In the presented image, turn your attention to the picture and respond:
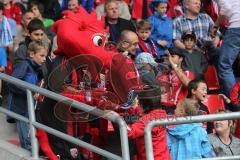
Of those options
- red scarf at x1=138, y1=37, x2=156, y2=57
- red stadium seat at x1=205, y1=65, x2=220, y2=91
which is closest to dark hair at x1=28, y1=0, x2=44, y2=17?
red scarf at x1=138, y1=37, x2=156, y2=57

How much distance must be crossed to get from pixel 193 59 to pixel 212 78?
1.20ft

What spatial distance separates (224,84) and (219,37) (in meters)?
1.31

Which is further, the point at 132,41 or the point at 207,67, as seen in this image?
the point at 207,67

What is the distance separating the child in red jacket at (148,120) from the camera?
23.8 ft

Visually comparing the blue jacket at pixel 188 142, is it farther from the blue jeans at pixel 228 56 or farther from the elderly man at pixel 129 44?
the blue jeans at pixel 228 56

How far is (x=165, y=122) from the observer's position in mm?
6797

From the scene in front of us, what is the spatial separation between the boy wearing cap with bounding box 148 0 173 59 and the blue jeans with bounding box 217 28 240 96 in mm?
1058

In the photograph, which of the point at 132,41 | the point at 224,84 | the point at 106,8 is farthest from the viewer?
the point at 106,8

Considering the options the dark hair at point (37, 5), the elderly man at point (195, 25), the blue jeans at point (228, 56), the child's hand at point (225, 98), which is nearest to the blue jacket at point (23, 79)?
the child's hand at point (225, 98)

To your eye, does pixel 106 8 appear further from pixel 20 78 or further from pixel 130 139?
pixel 130 139

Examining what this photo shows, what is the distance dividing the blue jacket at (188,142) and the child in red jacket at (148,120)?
0.43 metres

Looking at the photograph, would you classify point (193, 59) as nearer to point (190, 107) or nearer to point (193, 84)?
point (193, 84)

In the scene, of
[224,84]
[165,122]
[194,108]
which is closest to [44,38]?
[224,84]

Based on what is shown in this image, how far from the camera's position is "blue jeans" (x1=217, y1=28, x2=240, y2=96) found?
34.6 ft
